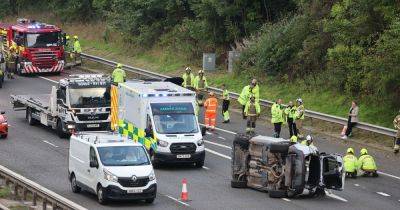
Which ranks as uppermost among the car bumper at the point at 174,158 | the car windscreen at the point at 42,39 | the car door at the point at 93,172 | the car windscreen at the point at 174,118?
the car windscreen at the point at 42,39

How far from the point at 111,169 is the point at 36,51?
29247mm

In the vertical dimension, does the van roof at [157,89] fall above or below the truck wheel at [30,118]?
above

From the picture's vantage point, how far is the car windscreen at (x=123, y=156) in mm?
28812

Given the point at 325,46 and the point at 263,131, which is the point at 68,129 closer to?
the point at 263,131

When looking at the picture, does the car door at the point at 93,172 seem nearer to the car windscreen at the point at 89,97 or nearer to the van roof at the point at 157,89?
the van roof at the point at 157,89

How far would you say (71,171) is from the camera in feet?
100

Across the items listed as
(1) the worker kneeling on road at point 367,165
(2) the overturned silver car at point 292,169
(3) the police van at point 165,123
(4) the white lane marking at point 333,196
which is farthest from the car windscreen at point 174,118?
(4) the white lane marking at point 333,196

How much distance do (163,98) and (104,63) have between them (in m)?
24.1

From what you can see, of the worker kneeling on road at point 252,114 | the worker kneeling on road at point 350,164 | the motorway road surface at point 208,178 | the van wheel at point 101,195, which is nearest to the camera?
the van wheel at point 101,195

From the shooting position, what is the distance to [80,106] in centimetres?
3984

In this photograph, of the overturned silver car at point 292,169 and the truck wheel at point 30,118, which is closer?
the overturned silver car at point 292,169

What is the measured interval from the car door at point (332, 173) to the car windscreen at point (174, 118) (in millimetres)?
6153

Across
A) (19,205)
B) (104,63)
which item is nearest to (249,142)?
(19,205)

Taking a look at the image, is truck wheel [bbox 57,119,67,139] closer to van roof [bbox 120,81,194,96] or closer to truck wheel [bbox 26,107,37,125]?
truck wheel [bbox 26,107,37,125]
